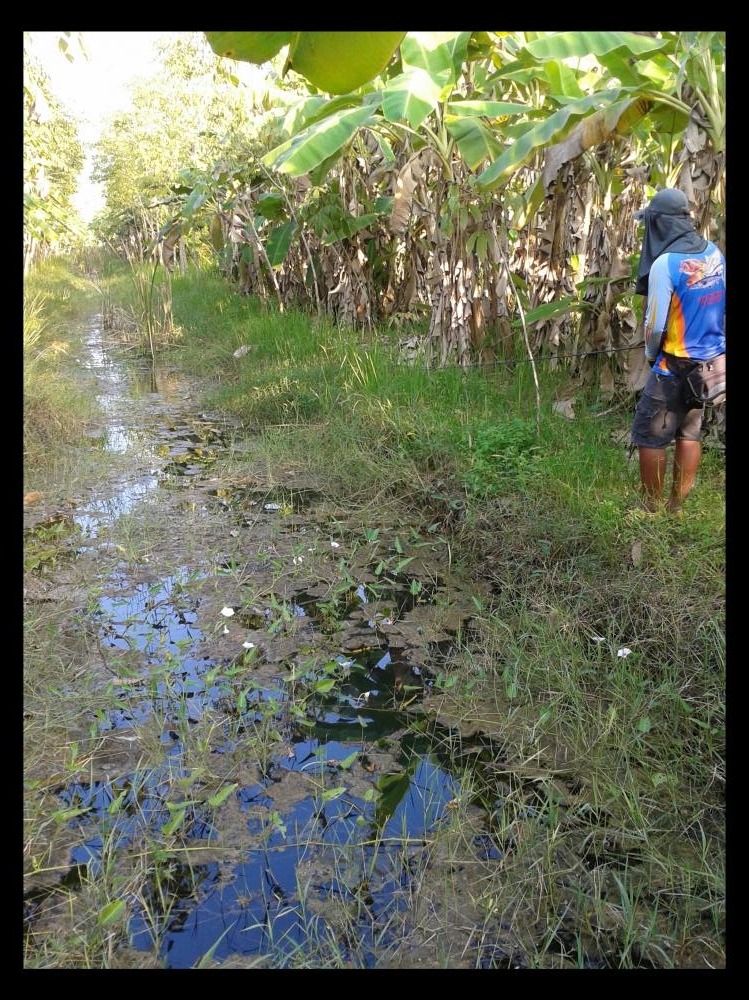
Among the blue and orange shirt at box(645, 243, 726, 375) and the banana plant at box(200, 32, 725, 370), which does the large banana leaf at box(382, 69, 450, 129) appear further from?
the blue and orange shirt at box(645, 243, 726, 375)

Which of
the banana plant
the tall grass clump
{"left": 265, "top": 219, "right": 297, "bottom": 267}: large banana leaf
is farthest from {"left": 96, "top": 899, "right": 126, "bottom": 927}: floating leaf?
{"left": 265, "top": 219, "right": 297, "bottom": 267}: large banana leaf

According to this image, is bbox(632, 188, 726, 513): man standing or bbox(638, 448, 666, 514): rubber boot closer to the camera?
bbox(632, 188, 726, 513): man standing

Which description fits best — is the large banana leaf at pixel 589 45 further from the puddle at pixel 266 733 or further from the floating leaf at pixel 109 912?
the floating leaf at pixel 109 912

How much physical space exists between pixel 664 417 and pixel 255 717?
8.10ft

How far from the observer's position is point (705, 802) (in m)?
2.24

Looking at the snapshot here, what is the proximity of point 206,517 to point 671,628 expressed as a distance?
276 cm

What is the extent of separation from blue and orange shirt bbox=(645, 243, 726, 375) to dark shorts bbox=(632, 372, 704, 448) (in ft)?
0.56

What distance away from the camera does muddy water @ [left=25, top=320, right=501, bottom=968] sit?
6.65ft

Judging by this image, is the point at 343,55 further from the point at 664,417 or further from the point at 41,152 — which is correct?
the point at 41,152

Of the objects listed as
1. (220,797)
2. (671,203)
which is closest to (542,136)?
(671,203)

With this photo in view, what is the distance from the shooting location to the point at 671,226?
3730 mm

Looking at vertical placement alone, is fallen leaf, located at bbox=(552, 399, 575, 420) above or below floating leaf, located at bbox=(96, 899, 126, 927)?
above

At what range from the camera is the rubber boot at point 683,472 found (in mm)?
3793
